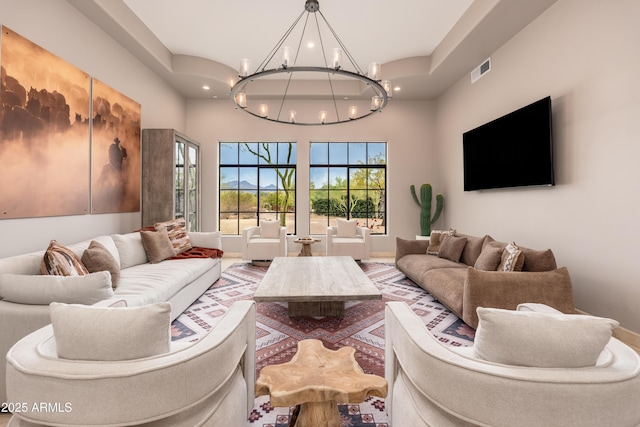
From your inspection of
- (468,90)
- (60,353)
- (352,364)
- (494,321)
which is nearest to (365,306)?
(352,364)

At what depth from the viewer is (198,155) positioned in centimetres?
604

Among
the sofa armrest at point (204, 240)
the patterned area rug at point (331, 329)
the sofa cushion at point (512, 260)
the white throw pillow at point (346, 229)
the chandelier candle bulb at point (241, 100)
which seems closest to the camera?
the patterned area rug at point (331, 329)

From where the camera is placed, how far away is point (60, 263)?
2217 mm

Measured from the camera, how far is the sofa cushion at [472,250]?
3762 mm

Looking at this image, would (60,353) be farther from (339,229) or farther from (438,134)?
(438,134)

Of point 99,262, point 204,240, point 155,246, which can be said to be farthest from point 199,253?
point 99,262

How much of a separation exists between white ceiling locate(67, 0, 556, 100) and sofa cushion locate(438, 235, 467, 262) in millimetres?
2693

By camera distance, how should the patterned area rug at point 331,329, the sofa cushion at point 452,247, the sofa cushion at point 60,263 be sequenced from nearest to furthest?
the patterned area rug at point 331,329
the sofa cushion at point 60,263
the sofa cushion at point 452,247

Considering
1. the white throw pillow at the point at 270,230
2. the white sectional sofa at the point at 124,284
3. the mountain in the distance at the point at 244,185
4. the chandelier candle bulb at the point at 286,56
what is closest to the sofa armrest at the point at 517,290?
the chandelier candle bulb at the point at 286,56

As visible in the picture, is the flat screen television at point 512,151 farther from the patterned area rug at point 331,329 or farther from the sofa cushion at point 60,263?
the sofa cushion at point 60,263

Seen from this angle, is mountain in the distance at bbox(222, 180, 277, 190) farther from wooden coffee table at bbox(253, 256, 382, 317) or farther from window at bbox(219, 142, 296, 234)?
wooden coffee table at bbox(253, 256, 382, 317)

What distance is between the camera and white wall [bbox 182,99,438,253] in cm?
640

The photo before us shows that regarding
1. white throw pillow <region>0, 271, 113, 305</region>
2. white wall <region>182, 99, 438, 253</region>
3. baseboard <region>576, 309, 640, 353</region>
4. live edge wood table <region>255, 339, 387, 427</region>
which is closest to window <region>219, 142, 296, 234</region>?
white wall <region>182, 99, 438, 253</region>

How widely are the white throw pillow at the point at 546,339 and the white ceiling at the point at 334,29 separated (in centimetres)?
311
